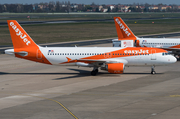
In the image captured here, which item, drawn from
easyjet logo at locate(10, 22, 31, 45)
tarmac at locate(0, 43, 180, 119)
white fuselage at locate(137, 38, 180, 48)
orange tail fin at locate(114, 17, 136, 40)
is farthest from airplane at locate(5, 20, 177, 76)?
orange tail fin at locate(114, 17, 136, 40)

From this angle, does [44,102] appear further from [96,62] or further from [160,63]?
[160,63]

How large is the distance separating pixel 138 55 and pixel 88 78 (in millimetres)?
8633

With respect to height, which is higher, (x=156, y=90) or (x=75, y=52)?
(x=75, y=52)

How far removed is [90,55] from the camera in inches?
1773

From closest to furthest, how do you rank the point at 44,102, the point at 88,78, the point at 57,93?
the point at 44,102 → the point at 57,93 → the point at 88,78

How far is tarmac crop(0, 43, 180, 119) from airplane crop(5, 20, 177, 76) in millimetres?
2126

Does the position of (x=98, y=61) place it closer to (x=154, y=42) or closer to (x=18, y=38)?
(x=18, y=38)

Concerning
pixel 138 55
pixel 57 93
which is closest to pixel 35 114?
pixel 57 93

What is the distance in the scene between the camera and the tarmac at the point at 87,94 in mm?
26500

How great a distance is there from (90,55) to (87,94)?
12522 mm

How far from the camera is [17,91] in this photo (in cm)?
3516

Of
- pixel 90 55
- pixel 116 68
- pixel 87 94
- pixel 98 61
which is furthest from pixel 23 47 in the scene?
pixel 87 94

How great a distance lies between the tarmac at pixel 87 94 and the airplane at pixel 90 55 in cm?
213

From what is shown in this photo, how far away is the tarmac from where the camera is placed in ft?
86.9
